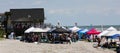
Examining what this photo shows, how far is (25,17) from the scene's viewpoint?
8400 centimetres

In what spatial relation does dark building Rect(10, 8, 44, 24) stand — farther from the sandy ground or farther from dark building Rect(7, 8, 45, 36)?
the sandy ground

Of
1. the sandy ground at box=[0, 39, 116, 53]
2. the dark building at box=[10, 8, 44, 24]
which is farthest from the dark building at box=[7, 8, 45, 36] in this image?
the sandy ground at box=[0, 39, 116, 53]

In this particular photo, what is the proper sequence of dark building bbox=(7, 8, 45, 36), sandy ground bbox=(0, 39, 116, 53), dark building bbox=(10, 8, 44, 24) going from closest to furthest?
sandy ground bbox=(0, 39, 116, 53) < dark building bbox=(7, 8, 45, 36) < dark building bbox=(10, 8, 44, 24)

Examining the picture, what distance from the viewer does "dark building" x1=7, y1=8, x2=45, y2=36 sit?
80250 mm

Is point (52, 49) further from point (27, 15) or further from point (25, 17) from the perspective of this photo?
point (27, 15)

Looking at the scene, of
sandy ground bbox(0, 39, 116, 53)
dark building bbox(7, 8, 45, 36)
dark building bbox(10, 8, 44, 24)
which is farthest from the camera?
dark building bbox(10, 8, 44, 24)

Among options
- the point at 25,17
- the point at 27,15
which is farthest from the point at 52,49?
the point at 27,15

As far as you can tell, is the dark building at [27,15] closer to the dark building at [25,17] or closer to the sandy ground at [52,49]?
the dark building at [25,17]

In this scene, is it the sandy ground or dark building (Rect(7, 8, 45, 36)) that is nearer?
the sandy ground

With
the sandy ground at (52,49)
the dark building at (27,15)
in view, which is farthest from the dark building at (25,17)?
the sandy ground at (52,49)

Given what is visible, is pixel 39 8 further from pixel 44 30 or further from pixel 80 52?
pixel 80 52

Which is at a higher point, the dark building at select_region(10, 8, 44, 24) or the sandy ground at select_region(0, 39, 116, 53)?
the dark building at select_region(10, 8, 44, 24)

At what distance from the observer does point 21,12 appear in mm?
85375

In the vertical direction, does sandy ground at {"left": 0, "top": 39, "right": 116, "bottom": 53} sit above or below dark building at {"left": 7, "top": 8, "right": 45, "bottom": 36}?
below
